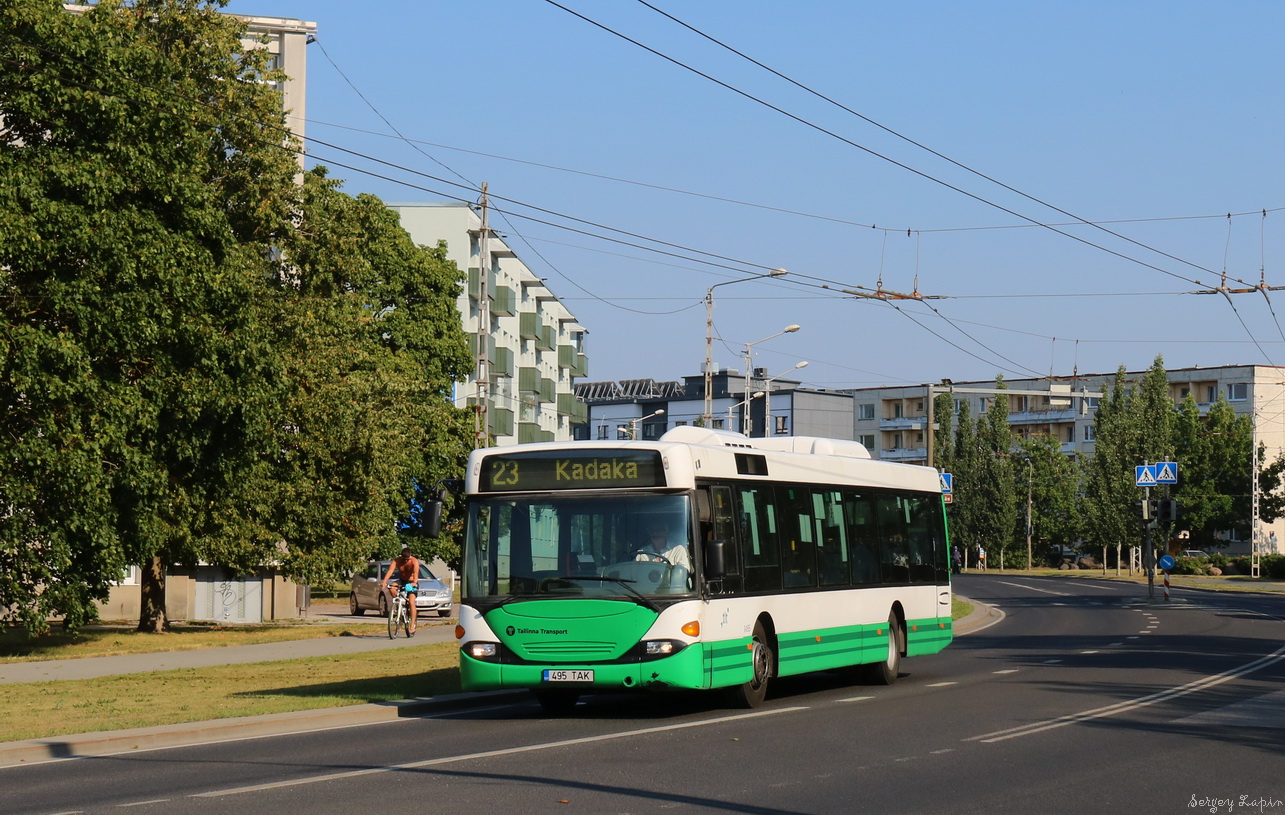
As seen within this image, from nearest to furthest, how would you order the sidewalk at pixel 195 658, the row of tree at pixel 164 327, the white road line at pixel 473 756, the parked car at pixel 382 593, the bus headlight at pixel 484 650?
the white road line at pixel 473 756
the bus headlight at pixel 484 650
the sidewalk at pixel 195 658
the row of tree at pixel 164 327
the parked car at pixel 382 593

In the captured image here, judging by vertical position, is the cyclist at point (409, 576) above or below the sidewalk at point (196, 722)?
above

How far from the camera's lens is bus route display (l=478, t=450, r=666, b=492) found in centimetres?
1620

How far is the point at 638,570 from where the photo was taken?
15820 millimetres

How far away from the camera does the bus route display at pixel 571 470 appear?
16203mm

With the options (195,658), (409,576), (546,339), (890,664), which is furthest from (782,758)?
(546,339)

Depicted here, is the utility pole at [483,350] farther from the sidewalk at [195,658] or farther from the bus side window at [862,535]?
the bus side window at [862,535]

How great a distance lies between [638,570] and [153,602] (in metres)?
19.7

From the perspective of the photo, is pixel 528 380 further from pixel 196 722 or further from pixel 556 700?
pixel 196 722

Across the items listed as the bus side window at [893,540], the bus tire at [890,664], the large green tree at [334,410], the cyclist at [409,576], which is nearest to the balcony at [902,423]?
the large green tree at [334,410]

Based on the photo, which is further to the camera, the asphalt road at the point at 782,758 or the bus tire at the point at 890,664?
the bus tire at the point at 890,664

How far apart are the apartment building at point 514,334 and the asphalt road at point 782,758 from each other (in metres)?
51.0

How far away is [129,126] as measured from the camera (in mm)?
26609

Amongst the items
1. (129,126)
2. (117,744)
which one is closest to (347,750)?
(117,744)

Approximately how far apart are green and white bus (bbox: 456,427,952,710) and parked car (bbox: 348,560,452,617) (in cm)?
2452
